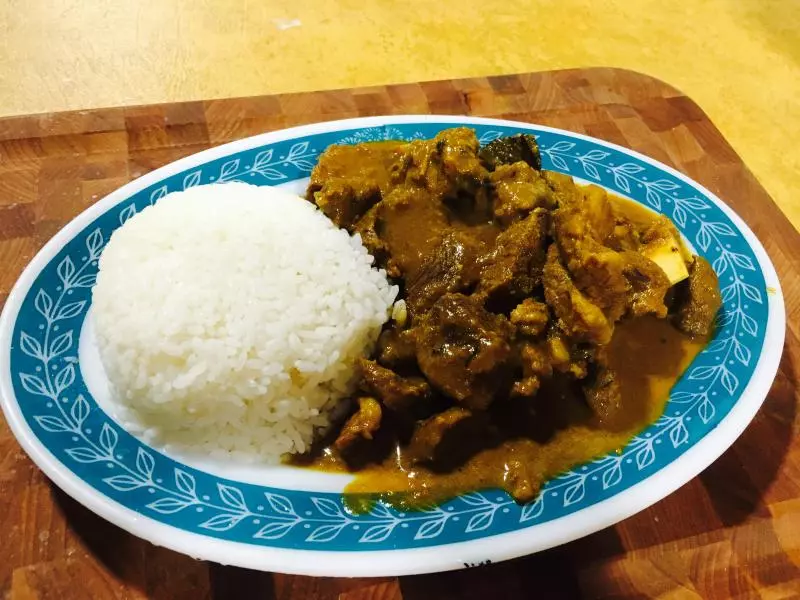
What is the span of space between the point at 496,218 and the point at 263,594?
152cm

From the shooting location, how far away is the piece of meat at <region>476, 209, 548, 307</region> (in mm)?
2395

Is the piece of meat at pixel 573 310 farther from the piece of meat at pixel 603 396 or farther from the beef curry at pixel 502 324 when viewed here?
the piece of meat at pixel 603 396

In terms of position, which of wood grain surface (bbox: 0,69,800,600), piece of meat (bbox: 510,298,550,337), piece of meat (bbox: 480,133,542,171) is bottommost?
wood grain surface (bbox: 0,69,800,600)

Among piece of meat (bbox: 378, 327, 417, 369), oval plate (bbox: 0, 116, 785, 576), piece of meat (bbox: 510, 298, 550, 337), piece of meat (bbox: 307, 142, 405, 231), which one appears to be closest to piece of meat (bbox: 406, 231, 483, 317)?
piece of meat (bbox: 378, 327, 417, 369)

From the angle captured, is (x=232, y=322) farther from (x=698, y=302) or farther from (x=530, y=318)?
(x=698, y=302)

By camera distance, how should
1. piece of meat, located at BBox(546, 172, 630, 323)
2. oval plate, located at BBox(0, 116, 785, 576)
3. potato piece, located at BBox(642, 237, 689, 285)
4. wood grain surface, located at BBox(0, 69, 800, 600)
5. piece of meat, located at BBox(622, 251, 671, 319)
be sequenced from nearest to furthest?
oval plate, located at BBox(0, 116, 785, 576)
wood grain surface, located at BBox(0, 69, 800, 600)
piece of meat, located at BBox(546, 172, 630, 323)
piece of meat, located at BBox(622, 251, 671, 319)
potato piece, located at BBox(642, 237, 689, 285)

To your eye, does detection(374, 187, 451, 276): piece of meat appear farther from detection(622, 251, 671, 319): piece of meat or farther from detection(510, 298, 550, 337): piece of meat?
detection(622, 251, 671, 319): piece of meat

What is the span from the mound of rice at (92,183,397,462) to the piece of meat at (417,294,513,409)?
1.04 feet

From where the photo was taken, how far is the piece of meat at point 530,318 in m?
2.29

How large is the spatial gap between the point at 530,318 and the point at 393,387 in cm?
51

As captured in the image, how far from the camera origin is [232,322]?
7.73ft

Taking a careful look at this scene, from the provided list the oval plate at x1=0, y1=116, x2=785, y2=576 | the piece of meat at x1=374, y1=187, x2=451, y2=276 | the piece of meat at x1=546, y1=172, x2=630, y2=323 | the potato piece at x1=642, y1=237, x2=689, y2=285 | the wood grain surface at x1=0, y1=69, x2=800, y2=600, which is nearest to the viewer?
the oval plate at x1=0, y1=116, x2=785, y2=576

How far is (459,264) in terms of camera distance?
8.00 ft

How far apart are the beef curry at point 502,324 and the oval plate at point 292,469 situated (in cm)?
11
